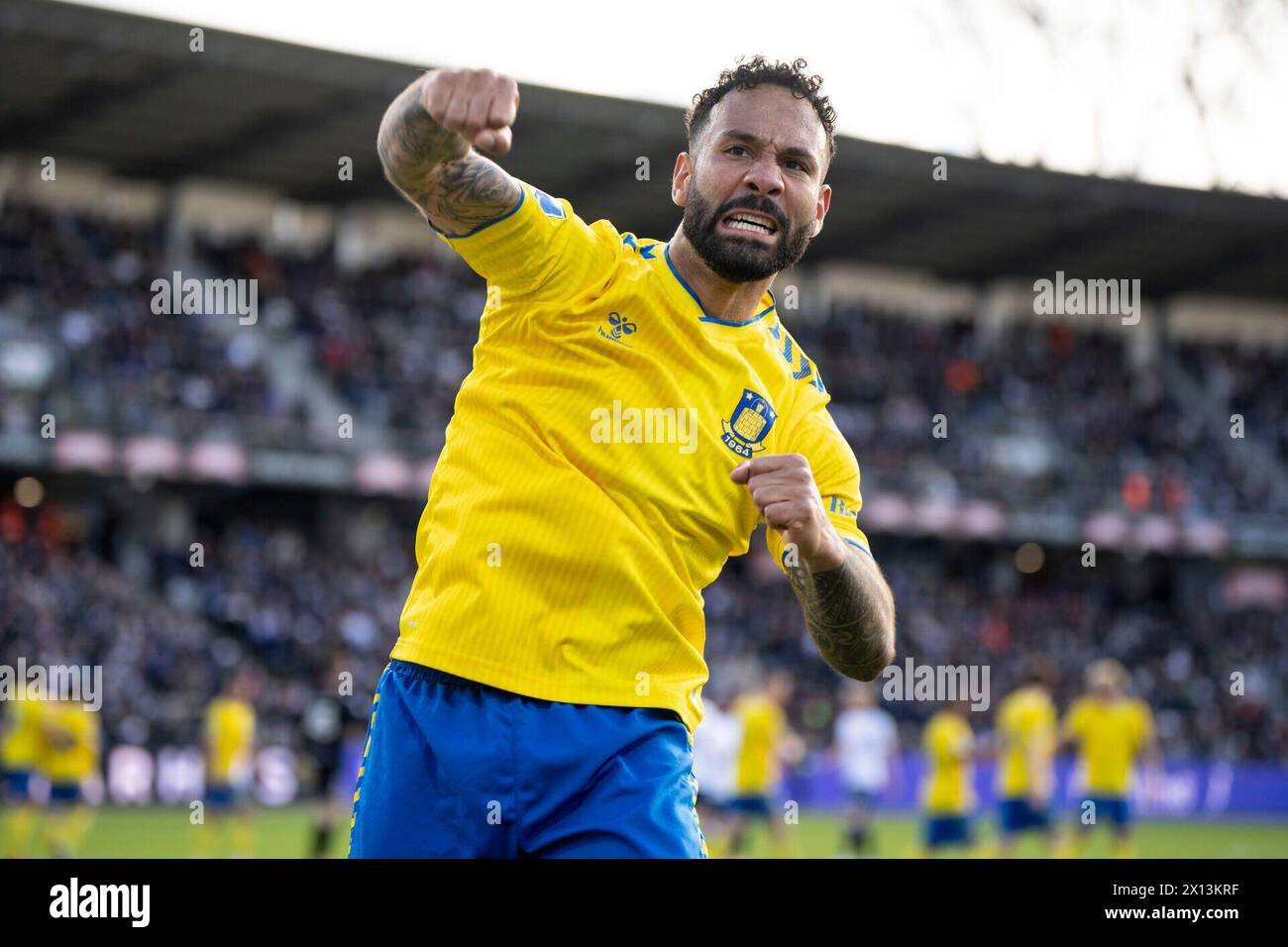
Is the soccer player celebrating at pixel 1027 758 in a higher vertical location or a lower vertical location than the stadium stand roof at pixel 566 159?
lower

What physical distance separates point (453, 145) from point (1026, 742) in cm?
1420

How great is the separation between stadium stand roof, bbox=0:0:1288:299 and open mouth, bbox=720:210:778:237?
24.2 meters

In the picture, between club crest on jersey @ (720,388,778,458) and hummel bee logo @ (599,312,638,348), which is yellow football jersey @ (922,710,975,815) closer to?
club crest on jersey @ (720,388,778,458)

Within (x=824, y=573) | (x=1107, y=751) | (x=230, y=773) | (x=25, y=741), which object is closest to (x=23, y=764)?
(x=25, y=741)

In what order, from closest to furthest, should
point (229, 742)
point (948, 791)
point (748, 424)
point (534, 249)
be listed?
point (534, 249) < point (748, 424) < point (948, 791) < point (229, 742)

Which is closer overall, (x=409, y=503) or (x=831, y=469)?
(x=831, y=469)

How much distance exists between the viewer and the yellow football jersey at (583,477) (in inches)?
143

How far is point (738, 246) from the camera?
3.83 meters

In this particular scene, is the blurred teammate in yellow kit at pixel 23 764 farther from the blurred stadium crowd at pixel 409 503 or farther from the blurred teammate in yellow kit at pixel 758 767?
the blurred teammate in yellow kit at pixel 758 767

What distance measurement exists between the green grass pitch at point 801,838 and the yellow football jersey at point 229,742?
2.69 feet

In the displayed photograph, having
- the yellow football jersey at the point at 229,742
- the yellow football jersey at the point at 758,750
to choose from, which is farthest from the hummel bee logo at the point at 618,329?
the yellow football jersey at the point at 229,742

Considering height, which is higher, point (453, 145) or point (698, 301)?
point (453, 145)

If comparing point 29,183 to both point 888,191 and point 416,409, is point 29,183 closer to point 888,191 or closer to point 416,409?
point 416,409

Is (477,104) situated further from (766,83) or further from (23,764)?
(23,764)
